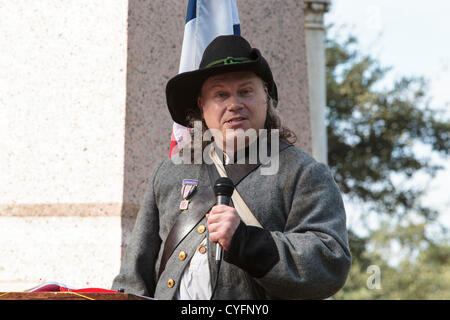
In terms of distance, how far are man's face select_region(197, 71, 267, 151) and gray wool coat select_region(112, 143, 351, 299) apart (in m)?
0.20

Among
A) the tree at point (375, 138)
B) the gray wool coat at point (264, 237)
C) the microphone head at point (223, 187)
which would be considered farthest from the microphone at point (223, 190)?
the tree at point (375, 138)

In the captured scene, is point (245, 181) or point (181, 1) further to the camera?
point (181, 1)

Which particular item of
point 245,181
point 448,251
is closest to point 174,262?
point 245,181

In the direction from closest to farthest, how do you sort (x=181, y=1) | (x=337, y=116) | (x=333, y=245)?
(x=333, y=245) < (x=181, y=1) < (x=337, y=116)

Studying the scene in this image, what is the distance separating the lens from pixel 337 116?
1448cm

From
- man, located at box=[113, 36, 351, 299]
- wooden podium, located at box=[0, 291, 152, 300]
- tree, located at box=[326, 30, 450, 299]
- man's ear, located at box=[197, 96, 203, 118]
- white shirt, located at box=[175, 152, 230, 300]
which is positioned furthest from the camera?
tree, located at box=[326, 30, 450, 299]

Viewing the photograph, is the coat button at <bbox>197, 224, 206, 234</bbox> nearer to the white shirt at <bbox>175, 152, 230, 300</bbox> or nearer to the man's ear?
the white shirt at <bbox>175, 152, 230, 300</bbox>

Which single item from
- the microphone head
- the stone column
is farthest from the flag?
the stone column

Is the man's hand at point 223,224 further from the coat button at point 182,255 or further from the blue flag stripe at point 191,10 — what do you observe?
the blue flag stripe at point 191,10

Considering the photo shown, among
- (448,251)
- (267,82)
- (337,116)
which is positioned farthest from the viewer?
(448,251)

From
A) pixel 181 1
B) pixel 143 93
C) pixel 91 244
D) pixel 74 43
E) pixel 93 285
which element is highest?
pixel 181 1

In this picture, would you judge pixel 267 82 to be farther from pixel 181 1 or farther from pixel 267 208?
pixel 181 1

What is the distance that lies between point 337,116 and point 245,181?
468 inches

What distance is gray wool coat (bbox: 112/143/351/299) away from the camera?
2.50 m
